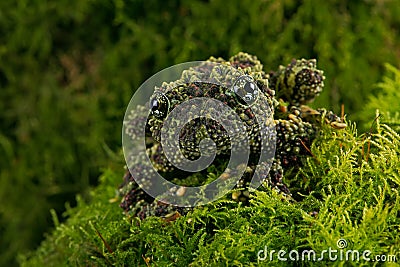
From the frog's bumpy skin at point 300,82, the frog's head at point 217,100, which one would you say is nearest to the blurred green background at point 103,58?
the frog's bumpy skin at point 300,82

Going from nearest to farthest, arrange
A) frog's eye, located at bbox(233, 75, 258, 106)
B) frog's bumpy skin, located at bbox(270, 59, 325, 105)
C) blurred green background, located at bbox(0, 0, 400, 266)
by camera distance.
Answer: frog's eye, located at bbox(233, 75, 258, 106) → frog's bumpy skin, located at bbox(270, 59, 325, 105) → blurred green background, located at bbox(0, 0, 400, 266)

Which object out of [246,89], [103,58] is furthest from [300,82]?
[103,58]

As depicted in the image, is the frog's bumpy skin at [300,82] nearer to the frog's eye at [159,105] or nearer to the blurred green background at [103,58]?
the frog's eye at [159,105]

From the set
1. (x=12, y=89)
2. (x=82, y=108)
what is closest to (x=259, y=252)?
(x=82, y=108)

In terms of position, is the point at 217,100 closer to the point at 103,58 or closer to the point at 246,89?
the point at 246,89

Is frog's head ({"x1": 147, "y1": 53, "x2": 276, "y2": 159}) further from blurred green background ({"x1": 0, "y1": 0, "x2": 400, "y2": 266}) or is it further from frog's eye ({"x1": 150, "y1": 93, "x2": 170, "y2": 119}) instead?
blurred green background ({"x1": 0, "y1": 0, "x2": 400, "y2": 266})

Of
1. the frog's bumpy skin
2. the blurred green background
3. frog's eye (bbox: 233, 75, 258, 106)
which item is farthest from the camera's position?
the blurred green background

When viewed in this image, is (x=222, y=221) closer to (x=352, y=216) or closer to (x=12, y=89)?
(x=352, y=216)

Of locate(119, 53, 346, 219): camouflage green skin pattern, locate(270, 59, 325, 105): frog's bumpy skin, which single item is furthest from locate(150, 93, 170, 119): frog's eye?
locate(270, 59, 325, 105): frog's bumpy skin
